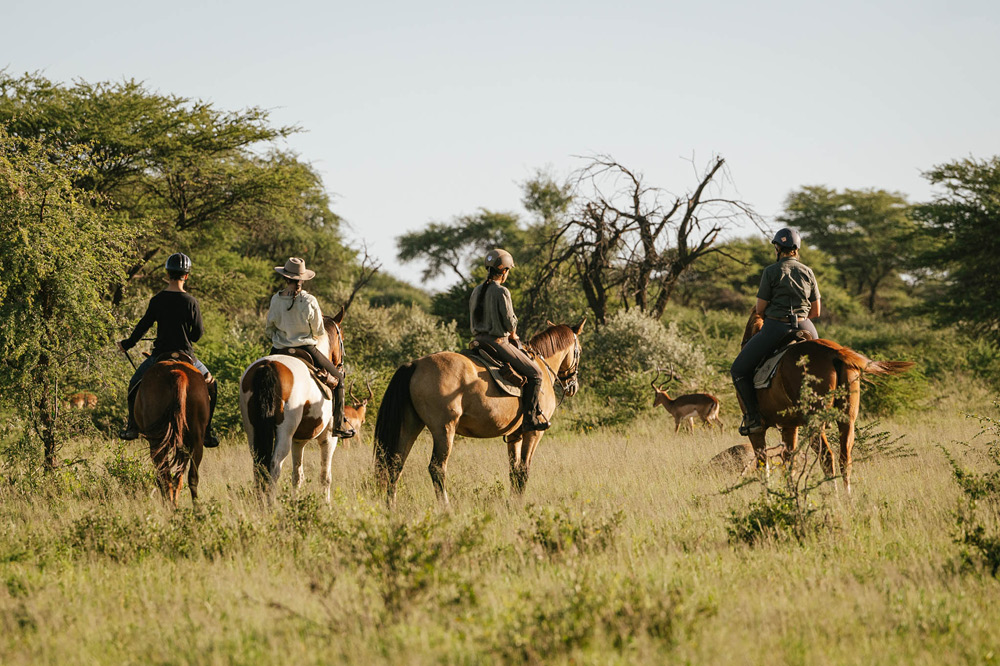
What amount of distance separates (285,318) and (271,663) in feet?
15.3

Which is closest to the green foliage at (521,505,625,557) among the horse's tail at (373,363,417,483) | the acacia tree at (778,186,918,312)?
the horse's tail at (373,363,417,483)

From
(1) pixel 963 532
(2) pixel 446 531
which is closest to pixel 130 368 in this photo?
(2) pixel 446 531

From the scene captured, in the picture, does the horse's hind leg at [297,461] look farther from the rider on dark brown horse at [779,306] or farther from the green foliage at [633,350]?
the green foliage at [633,350]

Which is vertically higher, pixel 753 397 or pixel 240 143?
pixel 240 143

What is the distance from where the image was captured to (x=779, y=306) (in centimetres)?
781

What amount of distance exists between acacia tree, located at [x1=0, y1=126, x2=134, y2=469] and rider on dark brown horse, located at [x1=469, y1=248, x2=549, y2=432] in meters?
4.57

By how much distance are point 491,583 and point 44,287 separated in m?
7.09

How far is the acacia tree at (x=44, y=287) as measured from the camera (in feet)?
29.6

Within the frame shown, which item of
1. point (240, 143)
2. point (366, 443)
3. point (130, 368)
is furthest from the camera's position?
point (240, 143)

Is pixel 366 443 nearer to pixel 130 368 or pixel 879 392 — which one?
pixel 130 368

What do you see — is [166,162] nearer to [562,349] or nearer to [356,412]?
[356,412]

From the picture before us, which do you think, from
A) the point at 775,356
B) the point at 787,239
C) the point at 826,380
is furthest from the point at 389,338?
the point at 826,380

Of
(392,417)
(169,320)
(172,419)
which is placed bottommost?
(392,417)

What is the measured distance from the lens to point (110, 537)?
6004mm
